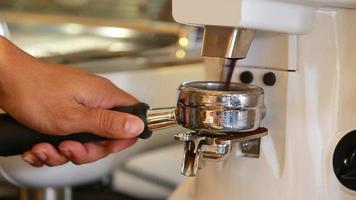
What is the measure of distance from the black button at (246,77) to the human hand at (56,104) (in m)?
0.08

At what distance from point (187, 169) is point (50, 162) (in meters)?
0.17

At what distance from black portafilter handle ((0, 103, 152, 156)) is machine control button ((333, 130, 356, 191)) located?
0.46ft

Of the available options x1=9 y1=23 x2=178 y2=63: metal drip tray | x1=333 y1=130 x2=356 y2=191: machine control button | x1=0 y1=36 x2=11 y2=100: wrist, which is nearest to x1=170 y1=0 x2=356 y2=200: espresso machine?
x1=333 y1=130 x2=356 y2=191: machine control button

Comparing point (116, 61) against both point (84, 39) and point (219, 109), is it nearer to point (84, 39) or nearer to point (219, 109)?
point (84, 39)

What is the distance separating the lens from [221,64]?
475 mm

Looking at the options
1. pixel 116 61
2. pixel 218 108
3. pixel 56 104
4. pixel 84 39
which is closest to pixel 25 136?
pixel 56 104

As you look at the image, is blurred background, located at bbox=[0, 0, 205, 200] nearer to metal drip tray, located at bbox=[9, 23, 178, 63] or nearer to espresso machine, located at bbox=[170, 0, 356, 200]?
metal drip tray, located at bbox=[9, 23, 178, 63]

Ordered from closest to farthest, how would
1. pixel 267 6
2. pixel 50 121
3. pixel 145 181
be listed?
pixel 267 6
pixel 50 121
pixel 145 181

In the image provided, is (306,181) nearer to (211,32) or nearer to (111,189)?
(211,32)

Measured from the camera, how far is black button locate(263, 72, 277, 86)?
454 millimetres

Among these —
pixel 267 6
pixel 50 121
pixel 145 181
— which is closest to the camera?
pixel 267 6

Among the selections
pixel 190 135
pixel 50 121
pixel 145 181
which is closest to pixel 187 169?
pixel 190 135

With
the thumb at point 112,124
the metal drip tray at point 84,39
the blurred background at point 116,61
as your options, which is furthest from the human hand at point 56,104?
the metal drip tray at point 84,39

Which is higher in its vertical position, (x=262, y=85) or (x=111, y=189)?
(x=262, y=85)
